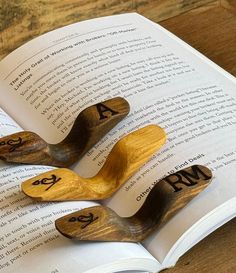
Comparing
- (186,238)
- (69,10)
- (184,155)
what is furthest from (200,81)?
(69,10)

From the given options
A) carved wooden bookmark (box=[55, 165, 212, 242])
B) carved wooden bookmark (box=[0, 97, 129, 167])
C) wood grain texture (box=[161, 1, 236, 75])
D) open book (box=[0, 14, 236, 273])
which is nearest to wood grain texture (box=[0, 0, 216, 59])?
wood grain texture (box=[161, 1, 236, 75])

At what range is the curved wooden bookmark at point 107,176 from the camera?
65 centimetres

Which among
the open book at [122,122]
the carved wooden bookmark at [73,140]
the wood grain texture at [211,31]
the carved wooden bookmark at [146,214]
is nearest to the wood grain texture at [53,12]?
the wood grain texture at [211,31]

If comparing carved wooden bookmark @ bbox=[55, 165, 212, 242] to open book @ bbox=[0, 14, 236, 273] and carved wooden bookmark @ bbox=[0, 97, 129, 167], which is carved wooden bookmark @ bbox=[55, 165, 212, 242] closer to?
open book @ bbox=[0, 14, 236, 273]

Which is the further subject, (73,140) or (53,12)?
(53,12)

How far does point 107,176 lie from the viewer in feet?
2.33

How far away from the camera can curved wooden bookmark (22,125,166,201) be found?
2.14 ft

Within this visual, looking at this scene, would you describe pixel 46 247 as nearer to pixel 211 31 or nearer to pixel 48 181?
pixel 48 181

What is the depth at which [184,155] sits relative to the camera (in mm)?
705

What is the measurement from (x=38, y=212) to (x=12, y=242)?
0.14 feet

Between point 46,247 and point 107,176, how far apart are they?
0.13 m

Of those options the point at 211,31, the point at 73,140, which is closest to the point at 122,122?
the point at 73,140

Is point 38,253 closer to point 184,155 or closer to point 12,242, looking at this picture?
point 12,242

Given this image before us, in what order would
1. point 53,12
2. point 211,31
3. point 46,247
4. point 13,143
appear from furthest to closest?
point 53,12, point 211,31, point 13,143, point 46,247
